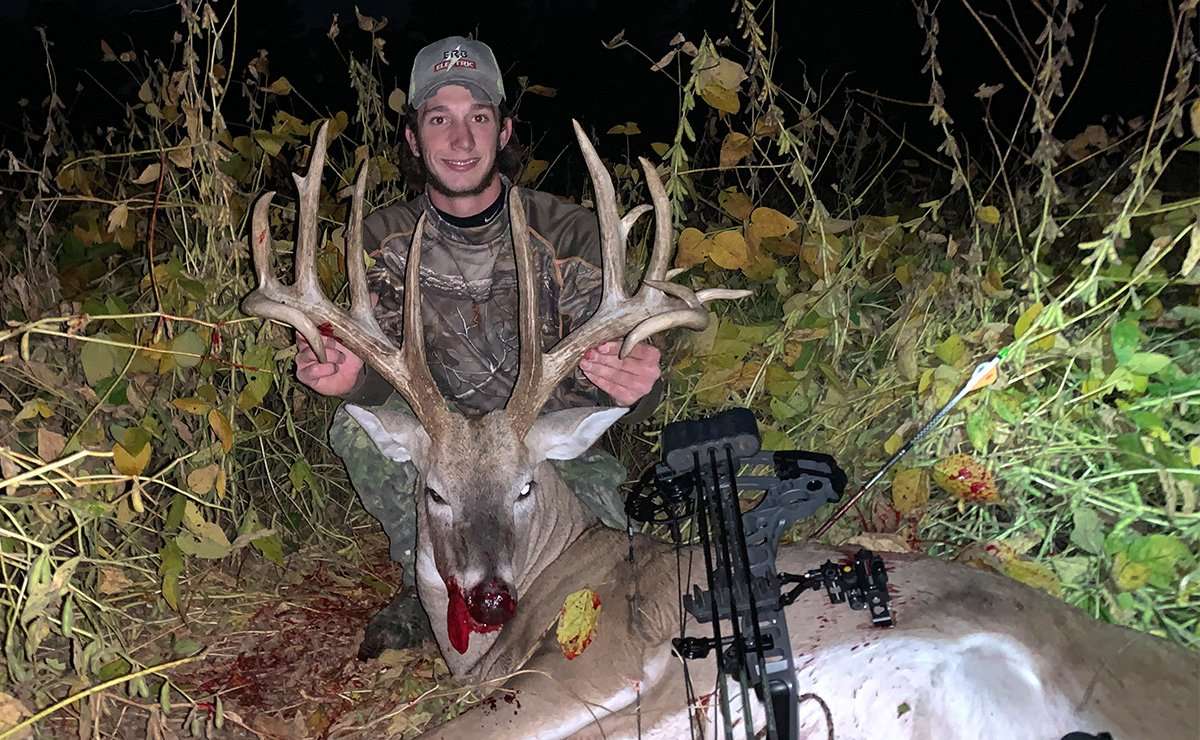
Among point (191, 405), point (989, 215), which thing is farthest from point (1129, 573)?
point (191, 405)

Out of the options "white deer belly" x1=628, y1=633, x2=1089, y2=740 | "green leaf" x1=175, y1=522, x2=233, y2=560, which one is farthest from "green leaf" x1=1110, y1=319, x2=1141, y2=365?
"green leaf" x1=175, y1=522, x2=233, y2=560

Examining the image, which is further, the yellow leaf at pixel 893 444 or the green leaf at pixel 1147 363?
the yellow leaf at pixel 893 444

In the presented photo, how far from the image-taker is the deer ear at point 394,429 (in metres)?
2.85

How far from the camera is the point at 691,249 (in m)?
3.48

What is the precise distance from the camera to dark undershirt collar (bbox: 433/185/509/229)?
342 cm

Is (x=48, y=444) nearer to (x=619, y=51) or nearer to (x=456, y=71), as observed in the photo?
(x=456, y=71)

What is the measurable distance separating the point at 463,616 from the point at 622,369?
38.1 inches

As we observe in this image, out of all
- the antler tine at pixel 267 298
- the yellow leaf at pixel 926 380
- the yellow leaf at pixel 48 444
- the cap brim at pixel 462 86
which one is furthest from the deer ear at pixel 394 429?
the yellow leaf at pixel 926 380

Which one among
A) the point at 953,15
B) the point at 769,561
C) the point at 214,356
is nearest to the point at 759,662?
the point at 769,561

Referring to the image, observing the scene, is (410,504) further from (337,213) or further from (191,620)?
(337,213)

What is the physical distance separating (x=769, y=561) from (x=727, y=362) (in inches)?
57.4

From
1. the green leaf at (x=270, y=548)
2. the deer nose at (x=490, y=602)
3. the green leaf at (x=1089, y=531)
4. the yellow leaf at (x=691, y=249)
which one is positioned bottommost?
the green leaf at (x=1089, y=531)

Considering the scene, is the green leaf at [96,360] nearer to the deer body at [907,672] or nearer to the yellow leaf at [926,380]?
the deer body at [907,672]

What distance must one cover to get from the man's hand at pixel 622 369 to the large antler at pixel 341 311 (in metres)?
0.55
